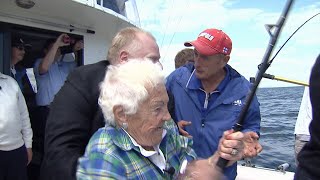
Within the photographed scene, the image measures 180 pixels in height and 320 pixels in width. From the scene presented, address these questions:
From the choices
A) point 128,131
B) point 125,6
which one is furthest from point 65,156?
point 125,6

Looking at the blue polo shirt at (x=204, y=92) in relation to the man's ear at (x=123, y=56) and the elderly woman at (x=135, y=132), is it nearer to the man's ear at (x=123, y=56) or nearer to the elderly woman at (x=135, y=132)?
the man's ear at (x=123, y=56)

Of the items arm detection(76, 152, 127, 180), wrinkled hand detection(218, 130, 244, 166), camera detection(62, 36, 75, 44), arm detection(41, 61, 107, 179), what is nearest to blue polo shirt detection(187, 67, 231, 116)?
arm detection(41, 61, 107, 179)

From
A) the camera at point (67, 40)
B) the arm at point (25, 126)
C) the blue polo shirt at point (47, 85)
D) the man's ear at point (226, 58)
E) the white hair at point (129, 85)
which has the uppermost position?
the camera at point (67, 40)

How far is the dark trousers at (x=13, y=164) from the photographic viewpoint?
11.0ft

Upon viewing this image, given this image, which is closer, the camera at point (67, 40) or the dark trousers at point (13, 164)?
the dark trousers at point (13, 164)

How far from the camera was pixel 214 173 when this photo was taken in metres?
1.42

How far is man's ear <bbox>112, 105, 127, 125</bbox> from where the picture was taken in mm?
1584

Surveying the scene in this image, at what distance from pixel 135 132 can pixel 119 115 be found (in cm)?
10

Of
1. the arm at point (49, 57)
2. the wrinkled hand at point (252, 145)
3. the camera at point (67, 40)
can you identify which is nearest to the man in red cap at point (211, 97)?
the wrinkled hand at point (252, 145)

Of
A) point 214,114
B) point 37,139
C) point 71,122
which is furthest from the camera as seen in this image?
point 37,139

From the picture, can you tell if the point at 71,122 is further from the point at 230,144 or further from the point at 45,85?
the point at 45,85

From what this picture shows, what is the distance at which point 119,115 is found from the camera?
160 cm

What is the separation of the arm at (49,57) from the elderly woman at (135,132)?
2.88 meters

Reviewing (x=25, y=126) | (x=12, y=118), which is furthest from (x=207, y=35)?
(x=25, y=126)
